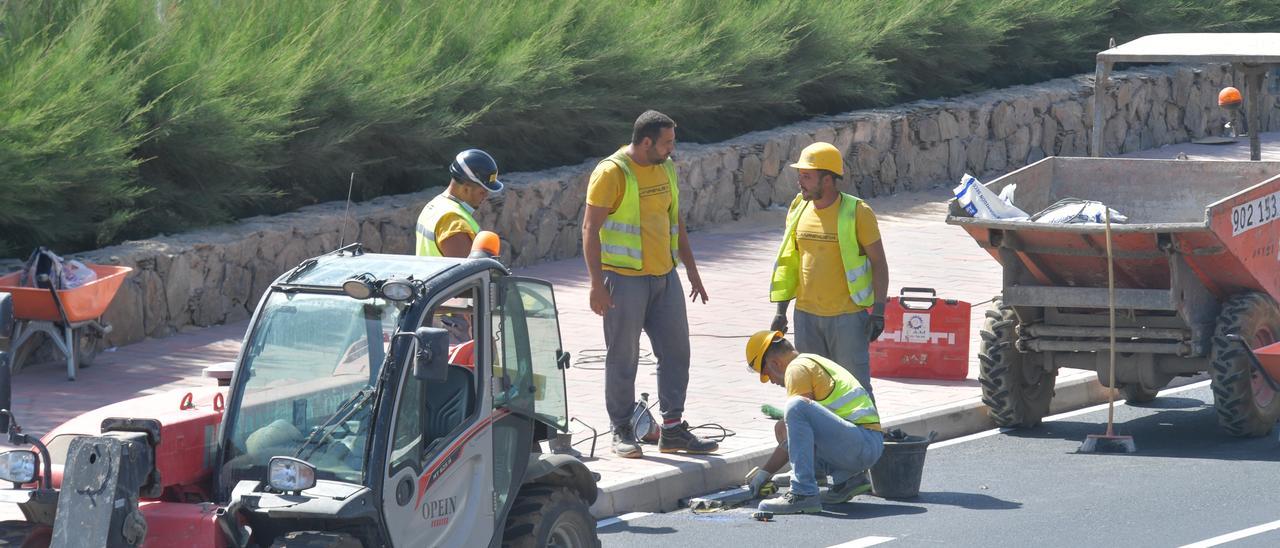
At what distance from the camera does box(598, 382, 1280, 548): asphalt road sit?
8297 mm

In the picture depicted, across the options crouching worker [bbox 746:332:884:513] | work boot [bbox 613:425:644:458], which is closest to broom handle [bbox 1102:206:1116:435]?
crouching worker [bbox 746:332:884:513]

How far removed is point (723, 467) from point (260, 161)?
636 cm

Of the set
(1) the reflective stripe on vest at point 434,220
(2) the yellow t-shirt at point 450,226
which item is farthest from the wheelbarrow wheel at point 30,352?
(2) the yellow t-shirt at point 450,226

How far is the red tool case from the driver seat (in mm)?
5749

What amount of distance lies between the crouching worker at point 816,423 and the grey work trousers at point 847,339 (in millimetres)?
647

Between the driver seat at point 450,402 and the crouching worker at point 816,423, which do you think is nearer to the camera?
the driver seat at point 450,402

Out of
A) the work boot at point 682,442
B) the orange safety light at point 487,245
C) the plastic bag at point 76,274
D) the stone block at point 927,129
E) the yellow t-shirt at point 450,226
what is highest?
the stone block at point 927,129

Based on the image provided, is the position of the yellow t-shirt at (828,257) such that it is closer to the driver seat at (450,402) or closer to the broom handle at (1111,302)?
the broom handle at (1111,302)

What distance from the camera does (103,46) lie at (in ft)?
44.9

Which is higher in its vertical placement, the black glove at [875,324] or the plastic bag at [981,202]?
the plastic bag at [981,202]

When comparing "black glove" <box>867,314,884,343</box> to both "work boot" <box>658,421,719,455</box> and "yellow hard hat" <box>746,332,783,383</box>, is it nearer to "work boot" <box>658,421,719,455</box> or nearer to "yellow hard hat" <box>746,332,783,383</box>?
"yellow hard hat" <box>746,332,783,383</box>

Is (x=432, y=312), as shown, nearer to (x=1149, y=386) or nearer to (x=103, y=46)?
(x=1149, y=386)

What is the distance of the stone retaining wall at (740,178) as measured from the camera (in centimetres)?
1306

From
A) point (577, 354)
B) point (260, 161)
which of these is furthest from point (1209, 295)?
point (260, 161)
